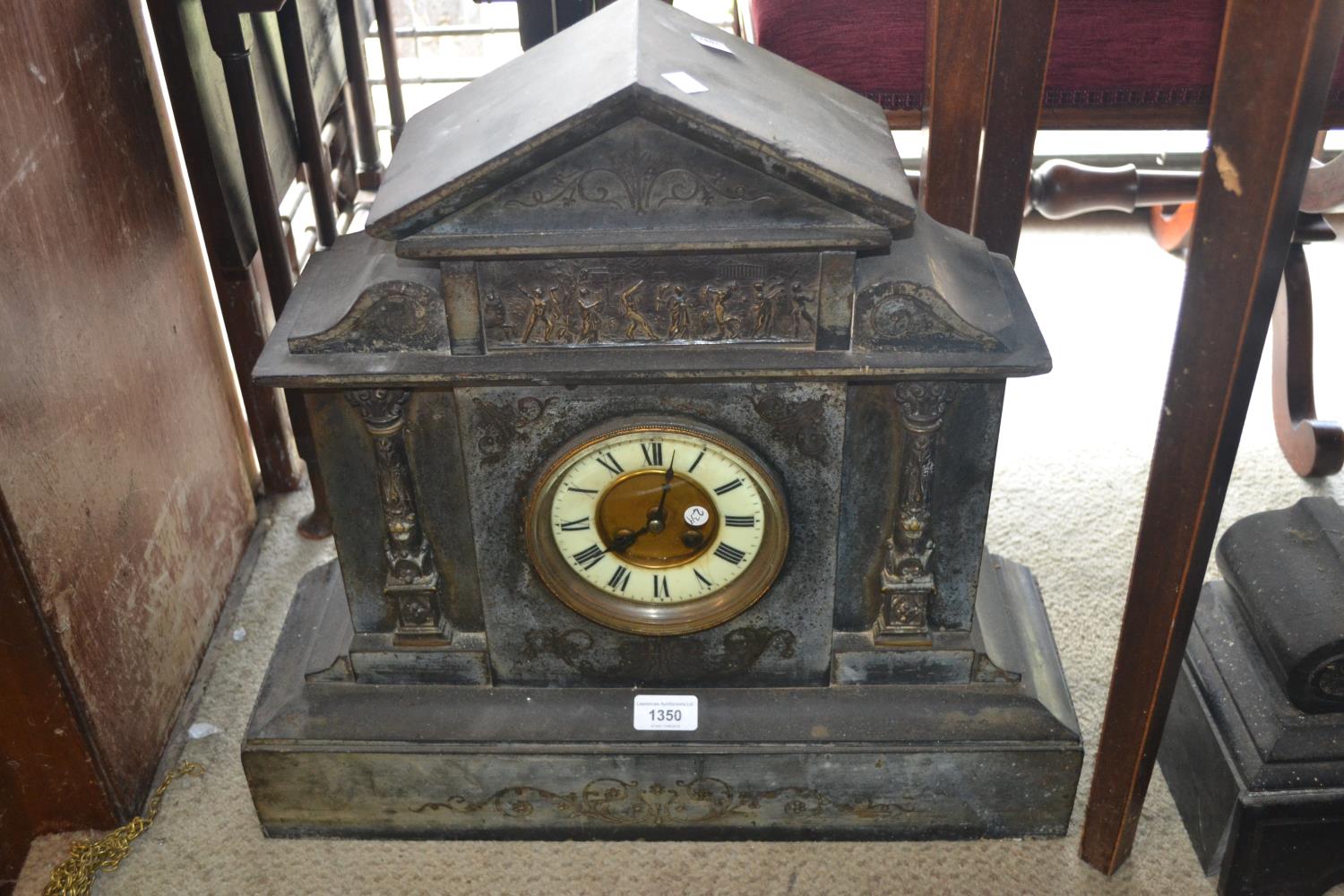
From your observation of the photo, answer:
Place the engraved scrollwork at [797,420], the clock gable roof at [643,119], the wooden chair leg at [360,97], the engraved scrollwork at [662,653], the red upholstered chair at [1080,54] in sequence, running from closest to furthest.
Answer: the clock gable roof at [643,119] → the engraved scrollwork at [797,420] → the engraved scrollwork at [662,653] → the red upholstered chair at [1080,54] → the wooden chair leg at [360,97]

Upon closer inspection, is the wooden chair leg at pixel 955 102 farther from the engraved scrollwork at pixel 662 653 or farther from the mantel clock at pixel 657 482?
the engraved scrollwork at pixel 662 653

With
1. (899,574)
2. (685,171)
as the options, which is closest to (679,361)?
(685,171)

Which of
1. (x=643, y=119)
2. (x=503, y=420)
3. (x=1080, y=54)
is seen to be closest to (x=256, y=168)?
(x=503, y=420)

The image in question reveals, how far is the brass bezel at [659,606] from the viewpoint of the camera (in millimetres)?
1937

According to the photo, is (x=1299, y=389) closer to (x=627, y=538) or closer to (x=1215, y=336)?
(x=1215, y=336)

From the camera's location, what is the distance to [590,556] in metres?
2.05

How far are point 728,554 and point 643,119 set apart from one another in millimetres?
677

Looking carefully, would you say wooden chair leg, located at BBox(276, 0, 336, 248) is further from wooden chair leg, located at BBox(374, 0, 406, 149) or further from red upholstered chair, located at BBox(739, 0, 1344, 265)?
red upholstered chair, located at BBox(739, 0, 1344, 265)

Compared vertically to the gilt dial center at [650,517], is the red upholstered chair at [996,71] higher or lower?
higher

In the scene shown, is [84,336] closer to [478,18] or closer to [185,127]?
[185,127]

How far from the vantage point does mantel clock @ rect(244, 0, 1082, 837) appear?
1753mm

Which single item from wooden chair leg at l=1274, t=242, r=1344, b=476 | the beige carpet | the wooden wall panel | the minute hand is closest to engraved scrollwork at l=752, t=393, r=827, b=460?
the minute hand

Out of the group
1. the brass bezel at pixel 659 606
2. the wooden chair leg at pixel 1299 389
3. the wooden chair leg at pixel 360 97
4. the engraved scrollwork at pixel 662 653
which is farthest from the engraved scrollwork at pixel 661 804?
the wooden chair leg at pixel 360 97

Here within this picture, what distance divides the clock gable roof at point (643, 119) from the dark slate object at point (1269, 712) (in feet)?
2.99
